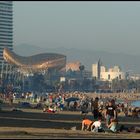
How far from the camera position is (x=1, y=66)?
19650 centimetres

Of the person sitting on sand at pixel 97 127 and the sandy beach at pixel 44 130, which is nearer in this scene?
the sandy beach at pixel 44 130

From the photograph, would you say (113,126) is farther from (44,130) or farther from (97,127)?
(44,130)

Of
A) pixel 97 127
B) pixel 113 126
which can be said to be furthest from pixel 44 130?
pixel 113 126

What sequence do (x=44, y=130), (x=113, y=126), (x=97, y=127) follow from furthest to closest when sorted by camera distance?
(x=113, y=126) → (x=44, y=130) → (x=97, y=127)

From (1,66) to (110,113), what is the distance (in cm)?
17270

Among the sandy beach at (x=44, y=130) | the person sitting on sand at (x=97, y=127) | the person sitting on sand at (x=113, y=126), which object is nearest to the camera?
the sandy beach at (x=44, y=130)

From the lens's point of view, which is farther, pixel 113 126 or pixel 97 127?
pixel 113 126

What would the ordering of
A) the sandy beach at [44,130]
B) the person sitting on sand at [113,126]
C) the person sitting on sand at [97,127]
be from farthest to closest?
1. the person sitting on sand at [113,126]
2. the person sitting on sand at [97,127]
3. the sandy beach at [44,130]

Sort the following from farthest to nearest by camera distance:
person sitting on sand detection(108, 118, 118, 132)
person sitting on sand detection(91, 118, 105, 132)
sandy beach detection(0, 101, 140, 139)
Answer: person sitting on sand detection(108, 118, 118, 132) → person sitting on sand detection(91, 118, 105, 132) → sandy beach detection(0, 101, 140, 139)

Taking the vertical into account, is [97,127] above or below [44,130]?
above

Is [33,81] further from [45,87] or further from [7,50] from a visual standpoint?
[7,50]

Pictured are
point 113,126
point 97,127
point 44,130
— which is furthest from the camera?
point 113,126

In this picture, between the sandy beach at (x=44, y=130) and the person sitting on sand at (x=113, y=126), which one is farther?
the person sitting on sand at (x=113, y=126)

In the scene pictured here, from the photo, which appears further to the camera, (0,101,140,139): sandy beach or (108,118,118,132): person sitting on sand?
(108,118,118,132): person sitting on sand
